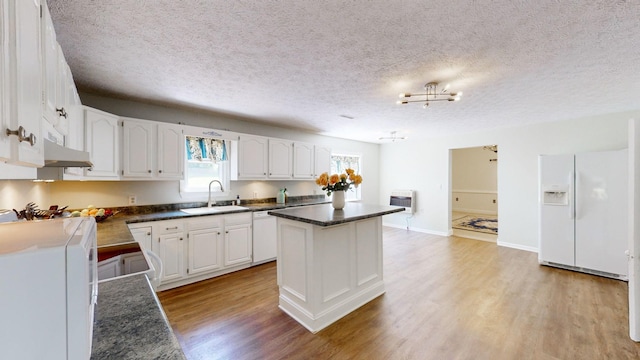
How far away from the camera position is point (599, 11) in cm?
151

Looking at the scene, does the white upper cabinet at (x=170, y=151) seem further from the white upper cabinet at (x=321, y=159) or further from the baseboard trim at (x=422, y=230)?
the baseboard trim at (x=422, y=230)

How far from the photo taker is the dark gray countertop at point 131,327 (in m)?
0.74

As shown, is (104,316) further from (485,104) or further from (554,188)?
(554,188)

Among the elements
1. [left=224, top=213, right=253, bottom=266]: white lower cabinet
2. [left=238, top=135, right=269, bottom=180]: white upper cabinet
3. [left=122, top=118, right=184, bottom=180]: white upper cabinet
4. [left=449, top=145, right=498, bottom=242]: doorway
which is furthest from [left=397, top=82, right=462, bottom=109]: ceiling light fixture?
[left=449, top=145, right=498, bottom=242]: doorway

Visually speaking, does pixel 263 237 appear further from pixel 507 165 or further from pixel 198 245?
pixel 507 165

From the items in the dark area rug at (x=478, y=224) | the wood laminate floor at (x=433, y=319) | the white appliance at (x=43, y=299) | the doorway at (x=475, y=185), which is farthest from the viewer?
the doorway at (x=475, y=185)

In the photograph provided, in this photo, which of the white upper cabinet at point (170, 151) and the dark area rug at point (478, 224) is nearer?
the white upper cabinet at point (170, 151)

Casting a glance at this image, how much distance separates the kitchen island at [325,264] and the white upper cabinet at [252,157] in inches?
65.1

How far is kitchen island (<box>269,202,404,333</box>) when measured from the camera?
2248mm

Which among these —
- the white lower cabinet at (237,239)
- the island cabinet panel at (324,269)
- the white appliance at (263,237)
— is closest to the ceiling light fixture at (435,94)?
the island cabinet panel at (324,269)

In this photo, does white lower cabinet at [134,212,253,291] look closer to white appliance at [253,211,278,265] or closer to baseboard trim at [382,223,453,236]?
white appliance at [253,211,278,265]

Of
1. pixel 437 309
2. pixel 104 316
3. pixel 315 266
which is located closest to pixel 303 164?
pixel 315 266

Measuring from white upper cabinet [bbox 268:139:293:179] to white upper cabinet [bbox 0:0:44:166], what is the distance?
3.35m

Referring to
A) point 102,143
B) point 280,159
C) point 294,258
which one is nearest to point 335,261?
point 294,258
